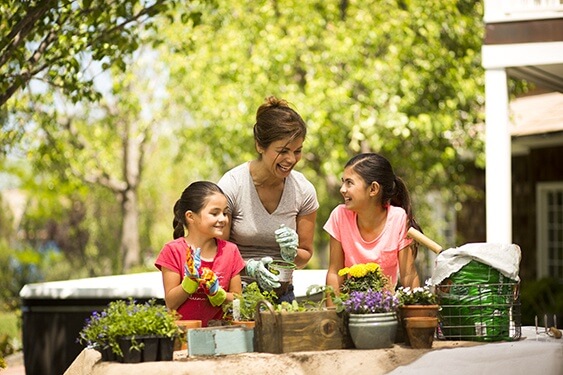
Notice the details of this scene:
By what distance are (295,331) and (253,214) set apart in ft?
3.79

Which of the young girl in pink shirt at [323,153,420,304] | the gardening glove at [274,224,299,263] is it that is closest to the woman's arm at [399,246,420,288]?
the young girl in pink shirt at [323,153,420,304]

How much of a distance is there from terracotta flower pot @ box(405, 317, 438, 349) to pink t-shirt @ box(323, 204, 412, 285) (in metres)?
0.54

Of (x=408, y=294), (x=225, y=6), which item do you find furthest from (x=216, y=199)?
(x=225, y=6)

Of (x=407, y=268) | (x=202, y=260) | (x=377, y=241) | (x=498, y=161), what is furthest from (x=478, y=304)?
(x=498, y=161)

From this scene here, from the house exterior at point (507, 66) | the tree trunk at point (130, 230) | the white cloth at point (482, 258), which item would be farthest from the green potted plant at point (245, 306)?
the tree trunk at point (130, 230)

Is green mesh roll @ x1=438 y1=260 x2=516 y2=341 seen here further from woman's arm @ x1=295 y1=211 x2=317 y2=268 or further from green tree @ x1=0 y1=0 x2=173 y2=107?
green tree @ x1=0 y1=0 x2=173 y2=107

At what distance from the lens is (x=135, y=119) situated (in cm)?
1812

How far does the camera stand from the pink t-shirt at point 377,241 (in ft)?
15.3

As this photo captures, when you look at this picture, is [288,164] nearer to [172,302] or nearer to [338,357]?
[172,302]

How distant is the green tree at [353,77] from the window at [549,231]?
148 centimetres

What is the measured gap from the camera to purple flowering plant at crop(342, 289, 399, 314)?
4.00 meters

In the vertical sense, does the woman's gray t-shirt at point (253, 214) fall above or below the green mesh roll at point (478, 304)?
above

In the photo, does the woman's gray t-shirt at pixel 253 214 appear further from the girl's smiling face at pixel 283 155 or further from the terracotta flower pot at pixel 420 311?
the terracotta flower pot at pixel 420 311

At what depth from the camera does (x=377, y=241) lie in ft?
15.4
